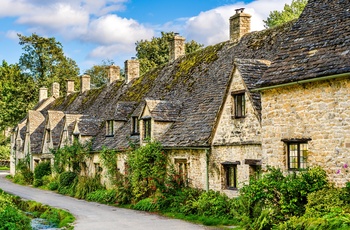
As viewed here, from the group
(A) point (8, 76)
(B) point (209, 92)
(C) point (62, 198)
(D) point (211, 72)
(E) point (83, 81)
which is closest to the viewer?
(B) point (209, 92)

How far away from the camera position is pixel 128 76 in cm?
4359

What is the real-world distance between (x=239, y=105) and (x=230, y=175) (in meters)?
3.01

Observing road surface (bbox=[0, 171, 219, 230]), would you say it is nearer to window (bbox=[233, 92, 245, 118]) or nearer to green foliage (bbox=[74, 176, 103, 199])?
green foliage (bbox=[74, 176, 103, 199])

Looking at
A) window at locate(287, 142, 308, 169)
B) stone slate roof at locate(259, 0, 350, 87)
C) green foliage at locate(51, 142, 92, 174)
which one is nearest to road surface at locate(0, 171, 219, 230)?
window at locate(287, 142, 308, 169)

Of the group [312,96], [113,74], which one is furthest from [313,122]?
[113,74]

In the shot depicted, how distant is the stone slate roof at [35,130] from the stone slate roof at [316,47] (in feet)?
109

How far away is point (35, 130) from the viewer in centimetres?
5091

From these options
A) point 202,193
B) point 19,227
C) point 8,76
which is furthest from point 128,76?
point 8,76

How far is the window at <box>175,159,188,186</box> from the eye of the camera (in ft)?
82.1

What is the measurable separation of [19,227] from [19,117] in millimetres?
53677

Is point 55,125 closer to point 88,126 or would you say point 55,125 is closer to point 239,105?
point 88,126

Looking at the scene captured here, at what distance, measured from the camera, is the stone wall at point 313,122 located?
15789 millimetres

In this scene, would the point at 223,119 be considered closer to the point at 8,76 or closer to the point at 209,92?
the point at 209,92

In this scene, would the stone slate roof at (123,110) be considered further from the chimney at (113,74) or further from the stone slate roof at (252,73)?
the stone slate roof at (252,73)
